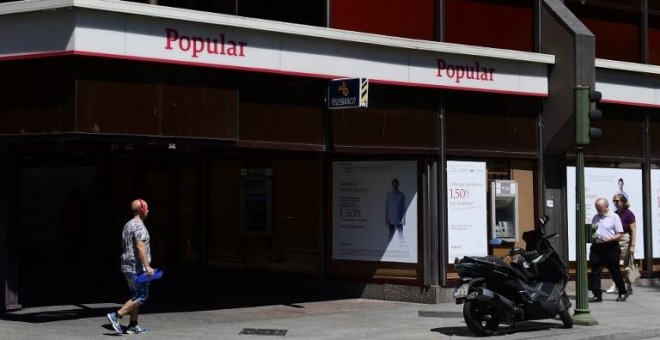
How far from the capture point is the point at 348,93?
1531 cm

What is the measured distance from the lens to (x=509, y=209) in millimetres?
17797

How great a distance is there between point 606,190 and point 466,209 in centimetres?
374

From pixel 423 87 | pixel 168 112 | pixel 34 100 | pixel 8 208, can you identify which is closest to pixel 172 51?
pixel 168 112

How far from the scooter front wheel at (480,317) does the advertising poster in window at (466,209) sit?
12.7ft

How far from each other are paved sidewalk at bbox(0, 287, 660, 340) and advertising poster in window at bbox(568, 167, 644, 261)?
7.57 feet

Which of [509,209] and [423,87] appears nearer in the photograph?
[423,87]

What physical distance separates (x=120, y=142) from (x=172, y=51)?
56.9 inches

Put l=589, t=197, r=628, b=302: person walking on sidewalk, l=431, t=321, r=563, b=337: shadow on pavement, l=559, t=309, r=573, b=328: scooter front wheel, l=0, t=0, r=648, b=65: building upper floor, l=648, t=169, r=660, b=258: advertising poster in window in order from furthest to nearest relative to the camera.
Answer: l=648, t=169, r=660, b=258: advertising poster in window < l=589, t=197, r=628, b=302: person walking on sidewalk < l=0, t=0, r=648, b=65: building upper floor < l=559, t=309, r=573, b=328: scooter front wheel < l=431, t=321, r=563, b=337: shadow on pavement

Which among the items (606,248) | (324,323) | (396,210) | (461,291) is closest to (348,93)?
(396,210)

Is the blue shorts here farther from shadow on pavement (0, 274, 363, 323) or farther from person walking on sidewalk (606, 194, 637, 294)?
person walking on sidewalk (606, 194, 637, 294)

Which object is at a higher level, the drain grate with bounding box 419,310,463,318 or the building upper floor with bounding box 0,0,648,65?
the building upper floor with bounding box 0,0,648,65

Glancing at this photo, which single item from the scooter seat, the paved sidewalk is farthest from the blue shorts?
the scooter seat

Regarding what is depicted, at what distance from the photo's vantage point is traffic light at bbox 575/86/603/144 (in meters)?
13.7

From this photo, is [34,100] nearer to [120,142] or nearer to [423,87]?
[120,142]
